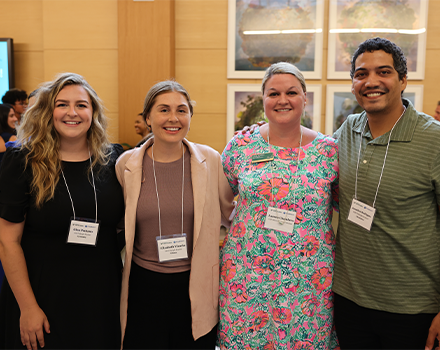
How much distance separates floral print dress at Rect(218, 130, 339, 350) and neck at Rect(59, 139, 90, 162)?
0.84m

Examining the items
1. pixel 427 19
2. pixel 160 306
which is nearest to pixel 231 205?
pixel 160 306

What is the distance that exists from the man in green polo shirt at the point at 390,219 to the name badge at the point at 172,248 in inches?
31.7

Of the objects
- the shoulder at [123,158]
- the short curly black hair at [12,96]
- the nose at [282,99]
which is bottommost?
the shoulder at [123,158]

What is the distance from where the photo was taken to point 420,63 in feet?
13.7

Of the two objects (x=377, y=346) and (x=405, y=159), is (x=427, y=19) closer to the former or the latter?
(x=405, y=159)

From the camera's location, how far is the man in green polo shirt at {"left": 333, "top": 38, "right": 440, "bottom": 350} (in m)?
1.53

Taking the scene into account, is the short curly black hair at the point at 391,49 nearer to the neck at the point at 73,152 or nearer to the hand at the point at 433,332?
the hand at the point at 433,332

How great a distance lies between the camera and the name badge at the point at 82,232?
1.68 m

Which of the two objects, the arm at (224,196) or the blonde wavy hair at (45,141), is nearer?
the blonde wavy hair at (45,141)

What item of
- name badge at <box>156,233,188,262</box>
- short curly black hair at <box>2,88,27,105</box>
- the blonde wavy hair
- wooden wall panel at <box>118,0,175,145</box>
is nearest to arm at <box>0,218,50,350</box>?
the blonde wavy hair

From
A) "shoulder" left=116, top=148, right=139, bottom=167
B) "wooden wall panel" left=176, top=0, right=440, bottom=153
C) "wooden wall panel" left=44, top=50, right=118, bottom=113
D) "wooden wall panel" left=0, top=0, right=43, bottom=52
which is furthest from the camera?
"wooden wall panel" left=0, top=0, right=43, bottom=52

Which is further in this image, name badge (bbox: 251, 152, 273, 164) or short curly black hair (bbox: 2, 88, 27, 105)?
short curly black hair (bbox: 2, 88, 27, 105)

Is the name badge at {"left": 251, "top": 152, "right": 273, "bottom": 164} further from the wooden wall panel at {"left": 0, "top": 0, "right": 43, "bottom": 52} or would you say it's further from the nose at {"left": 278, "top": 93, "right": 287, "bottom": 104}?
the wooden wall panel at {"left": 0, "top": 0, "right": 43, "bottom": 52}

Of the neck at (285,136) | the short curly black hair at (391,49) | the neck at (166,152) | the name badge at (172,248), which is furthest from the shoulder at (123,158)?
the short curly black hair at (391,49)
